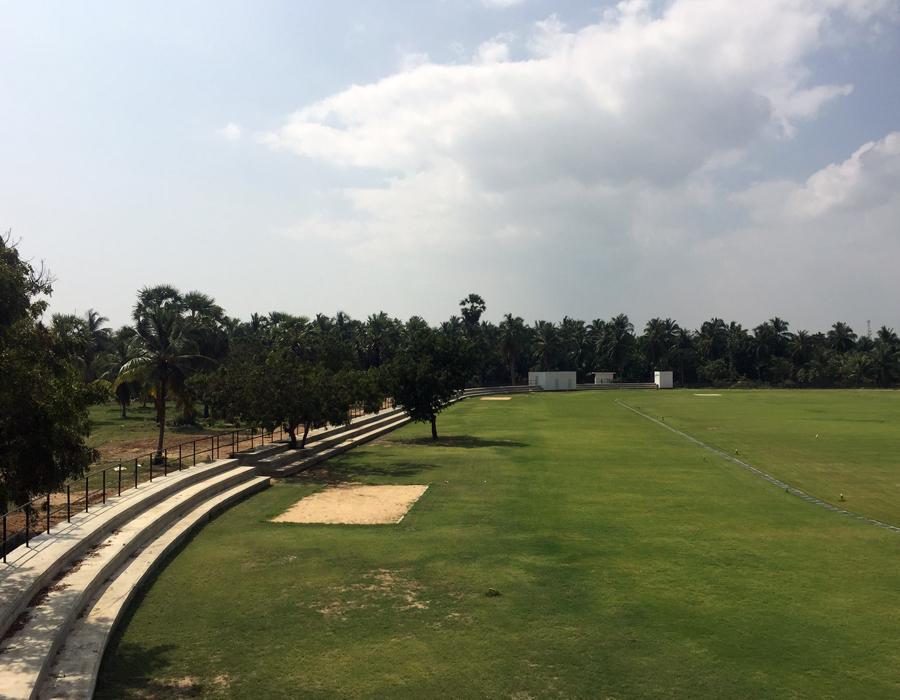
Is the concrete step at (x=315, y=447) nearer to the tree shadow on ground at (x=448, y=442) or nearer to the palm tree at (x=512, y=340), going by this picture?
the tree shadow on ground at (x=448, y=442)

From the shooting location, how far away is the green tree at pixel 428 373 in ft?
124

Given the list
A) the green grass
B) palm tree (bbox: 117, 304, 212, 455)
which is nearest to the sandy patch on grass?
palm tree (bbox: 117, 304, 212, 455)

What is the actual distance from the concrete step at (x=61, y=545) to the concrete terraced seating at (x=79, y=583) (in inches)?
0.6

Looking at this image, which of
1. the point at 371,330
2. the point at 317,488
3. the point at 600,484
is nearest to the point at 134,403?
the point at 371,330

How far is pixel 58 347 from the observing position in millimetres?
13555

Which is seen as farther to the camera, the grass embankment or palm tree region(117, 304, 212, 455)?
palm tree region(117, 304, 212, 455)

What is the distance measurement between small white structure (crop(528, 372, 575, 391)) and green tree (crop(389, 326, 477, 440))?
66037 millimetres

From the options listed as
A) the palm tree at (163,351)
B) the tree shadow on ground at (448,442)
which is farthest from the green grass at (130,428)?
the tree shadow on ground at (448,442)

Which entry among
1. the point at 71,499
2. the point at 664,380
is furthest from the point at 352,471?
the point at 664,380

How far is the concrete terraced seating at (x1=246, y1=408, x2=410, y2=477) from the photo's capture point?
25266 millimetres

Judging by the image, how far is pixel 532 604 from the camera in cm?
1109

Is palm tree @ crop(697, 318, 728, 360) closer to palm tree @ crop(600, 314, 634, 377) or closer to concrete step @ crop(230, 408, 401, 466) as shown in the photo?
palm tree @ crop(600, 314, 634, 377)

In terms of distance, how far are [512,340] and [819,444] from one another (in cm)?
7659

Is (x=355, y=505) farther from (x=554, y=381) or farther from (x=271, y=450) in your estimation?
(x=554, y=381)
